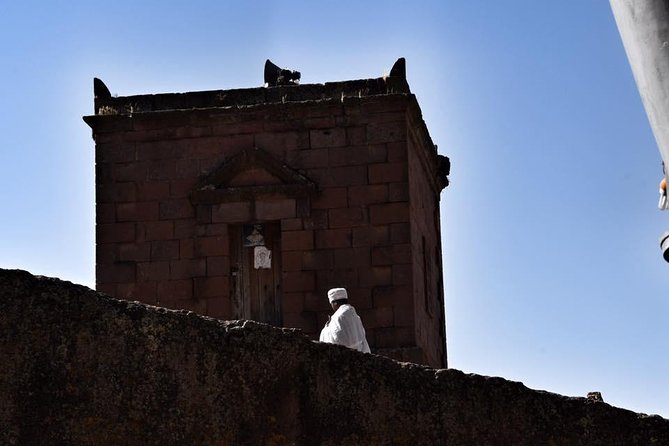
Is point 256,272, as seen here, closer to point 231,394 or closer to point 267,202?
point 267,202

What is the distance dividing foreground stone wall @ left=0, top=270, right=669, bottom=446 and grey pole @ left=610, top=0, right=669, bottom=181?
1.40 meters

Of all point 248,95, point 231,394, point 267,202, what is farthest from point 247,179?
point 231,394

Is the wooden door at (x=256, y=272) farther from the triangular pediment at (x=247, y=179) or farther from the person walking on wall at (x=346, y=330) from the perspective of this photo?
the person walking on wall at (x=346, y=330)

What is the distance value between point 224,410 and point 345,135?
14051mm

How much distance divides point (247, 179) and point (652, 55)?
50.2ft

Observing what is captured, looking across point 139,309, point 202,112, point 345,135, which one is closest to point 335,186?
point 345,135

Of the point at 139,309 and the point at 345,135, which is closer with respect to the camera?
the point at 139,309

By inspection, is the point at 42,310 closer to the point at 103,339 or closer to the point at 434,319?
the point at 103,339

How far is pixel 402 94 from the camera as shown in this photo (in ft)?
61.2

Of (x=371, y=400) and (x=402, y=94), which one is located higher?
(x=402, y=94)

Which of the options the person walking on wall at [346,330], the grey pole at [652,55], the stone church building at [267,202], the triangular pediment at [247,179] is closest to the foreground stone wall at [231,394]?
the grey pole at [652,55]

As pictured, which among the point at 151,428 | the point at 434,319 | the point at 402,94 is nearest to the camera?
the point at 151,428

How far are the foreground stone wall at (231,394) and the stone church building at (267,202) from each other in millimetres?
13070

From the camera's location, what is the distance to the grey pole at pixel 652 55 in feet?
12.1
